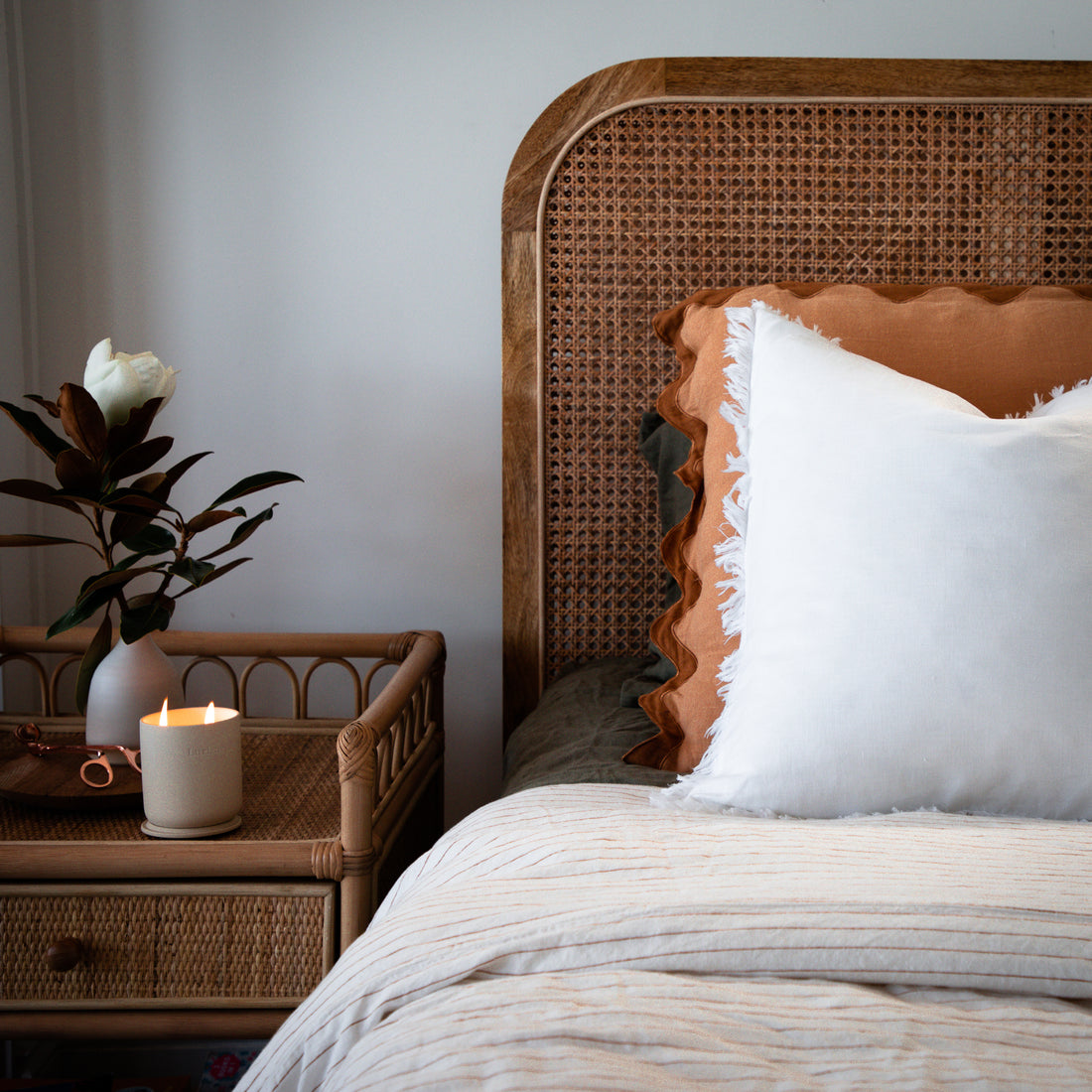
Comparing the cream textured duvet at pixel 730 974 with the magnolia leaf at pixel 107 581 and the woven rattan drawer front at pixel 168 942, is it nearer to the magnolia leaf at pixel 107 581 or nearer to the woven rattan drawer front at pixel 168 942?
the woven rattan drawer front at pixel 168 942

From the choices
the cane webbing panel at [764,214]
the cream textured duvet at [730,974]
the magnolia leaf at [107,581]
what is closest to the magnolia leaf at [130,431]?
the magnolia leaf at [107,581]

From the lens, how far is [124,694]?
1.06 meters

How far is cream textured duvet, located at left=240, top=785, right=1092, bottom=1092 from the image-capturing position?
1.38 feet

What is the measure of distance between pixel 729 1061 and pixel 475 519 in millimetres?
1137

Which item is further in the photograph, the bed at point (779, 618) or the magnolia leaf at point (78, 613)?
the magnolia leaf at point (78, 613)

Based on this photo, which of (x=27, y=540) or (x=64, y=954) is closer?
(x=64, y=954)

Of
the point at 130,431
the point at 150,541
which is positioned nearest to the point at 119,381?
the point at 130,431

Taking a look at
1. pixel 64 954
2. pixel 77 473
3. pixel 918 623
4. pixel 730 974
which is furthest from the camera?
pixel 77 473

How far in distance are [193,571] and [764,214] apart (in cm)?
93

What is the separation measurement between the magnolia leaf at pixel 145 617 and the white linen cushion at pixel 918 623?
60 cm

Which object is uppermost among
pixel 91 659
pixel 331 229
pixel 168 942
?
pixel 331 229

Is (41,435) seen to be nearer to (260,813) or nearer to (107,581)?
(107,581)

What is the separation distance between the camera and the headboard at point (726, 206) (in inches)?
53.1

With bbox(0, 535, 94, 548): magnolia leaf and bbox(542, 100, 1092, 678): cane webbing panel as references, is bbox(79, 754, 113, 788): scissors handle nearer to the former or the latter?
bbox(0, 535, 94, 548): magnolia leaf
